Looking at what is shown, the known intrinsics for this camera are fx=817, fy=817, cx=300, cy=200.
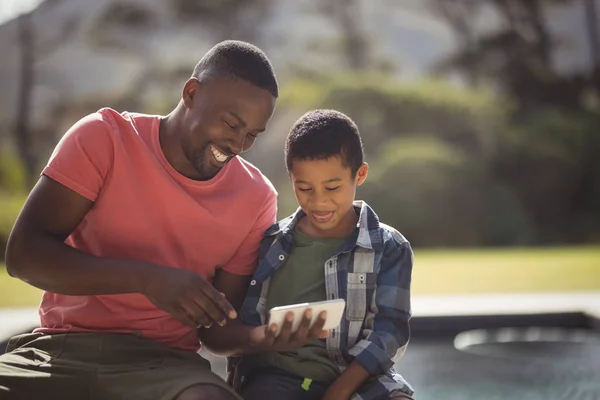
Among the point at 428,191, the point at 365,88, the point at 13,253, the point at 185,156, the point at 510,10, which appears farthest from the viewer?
the point at 510,10

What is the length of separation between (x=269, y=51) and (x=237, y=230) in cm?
1387

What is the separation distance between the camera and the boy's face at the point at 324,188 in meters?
2.49

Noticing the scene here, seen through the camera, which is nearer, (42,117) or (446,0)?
(42,117)

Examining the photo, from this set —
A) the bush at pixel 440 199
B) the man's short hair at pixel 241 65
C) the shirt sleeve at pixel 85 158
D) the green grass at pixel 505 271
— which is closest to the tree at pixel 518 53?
the bush at pixel 440 199

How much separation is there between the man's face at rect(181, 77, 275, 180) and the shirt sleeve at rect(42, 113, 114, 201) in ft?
0.79

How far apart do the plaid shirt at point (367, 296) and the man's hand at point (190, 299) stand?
0.56 m

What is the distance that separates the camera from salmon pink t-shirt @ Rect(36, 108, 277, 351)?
231cm

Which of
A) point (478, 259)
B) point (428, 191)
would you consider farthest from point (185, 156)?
point (428, 191)

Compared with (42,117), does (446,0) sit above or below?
above

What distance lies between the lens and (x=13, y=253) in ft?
7.10

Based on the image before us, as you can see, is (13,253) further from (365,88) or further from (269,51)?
(269,51)

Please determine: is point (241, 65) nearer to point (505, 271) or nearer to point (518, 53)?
point (505, 271)

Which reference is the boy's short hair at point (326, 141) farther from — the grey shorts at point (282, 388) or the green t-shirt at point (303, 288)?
the grey shorts at point (282, 388)

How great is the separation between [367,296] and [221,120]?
69 centimetres
